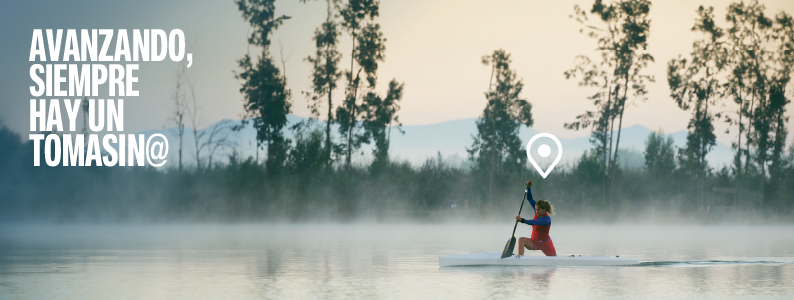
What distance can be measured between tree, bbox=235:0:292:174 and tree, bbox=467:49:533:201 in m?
12.9

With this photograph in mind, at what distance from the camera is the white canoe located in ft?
52.9

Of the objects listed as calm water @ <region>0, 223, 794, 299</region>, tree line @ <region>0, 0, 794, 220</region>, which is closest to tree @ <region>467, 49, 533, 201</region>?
tree line @ <region>0, 0, 794, 220</region>

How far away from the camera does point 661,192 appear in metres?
54.5

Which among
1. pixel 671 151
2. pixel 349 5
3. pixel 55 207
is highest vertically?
pixel 349 5

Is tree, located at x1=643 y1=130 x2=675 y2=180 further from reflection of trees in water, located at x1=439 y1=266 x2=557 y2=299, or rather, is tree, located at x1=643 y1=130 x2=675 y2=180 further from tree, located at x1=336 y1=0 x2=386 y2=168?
reflection of trees in water, located at x1=439 y1=266 x2=557 y2=299

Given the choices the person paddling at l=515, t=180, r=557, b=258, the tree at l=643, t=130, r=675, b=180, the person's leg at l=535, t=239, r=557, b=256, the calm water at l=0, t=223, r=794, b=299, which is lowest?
the calm water at l=0, t=223, r=794, b=299

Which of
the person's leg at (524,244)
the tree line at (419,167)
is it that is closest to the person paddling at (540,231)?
the person's leg at (524,244)

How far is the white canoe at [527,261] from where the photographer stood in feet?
52.9

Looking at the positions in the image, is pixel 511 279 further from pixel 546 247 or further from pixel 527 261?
pixel 546 247

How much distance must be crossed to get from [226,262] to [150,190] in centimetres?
3189

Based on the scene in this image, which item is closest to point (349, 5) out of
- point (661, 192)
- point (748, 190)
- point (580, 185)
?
point (580, 185)

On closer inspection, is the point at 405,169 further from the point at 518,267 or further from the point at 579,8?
the point at 518,267

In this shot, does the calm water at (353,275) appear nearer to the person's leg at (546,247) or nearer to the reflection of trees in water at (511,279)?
the reflection of trees in water at (511,279)

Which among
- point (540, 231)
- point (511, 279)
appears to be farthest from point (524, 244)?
point (511, 279)
